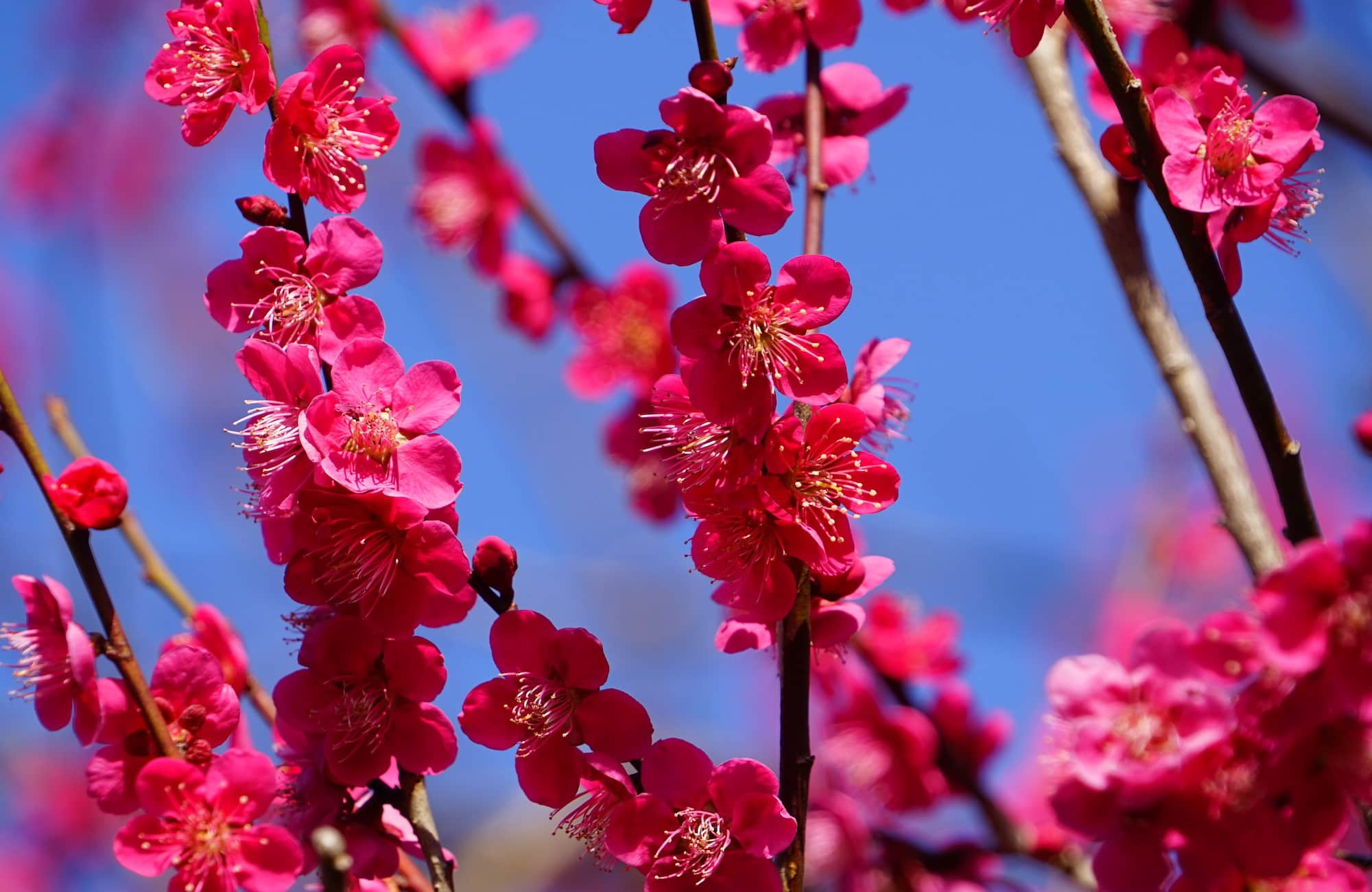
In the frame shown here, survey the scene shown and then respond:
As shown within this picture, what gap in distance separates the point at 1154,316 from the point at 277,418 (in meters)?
1.38

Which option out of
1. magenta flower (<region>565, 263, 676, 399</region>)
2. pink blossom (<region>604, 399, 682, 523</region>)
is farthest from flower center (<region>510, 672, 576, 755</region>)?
magenta flower (<region>565, 263, 676, 399</region>)

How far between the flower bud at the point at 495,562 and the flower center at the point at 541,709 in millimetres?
112

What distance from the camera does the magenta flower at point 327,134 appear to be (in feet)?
4.51

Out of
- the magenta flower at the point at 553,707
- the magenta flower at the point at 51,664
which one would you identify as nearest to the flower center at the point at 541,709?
the magenta flower at the point at 553,707

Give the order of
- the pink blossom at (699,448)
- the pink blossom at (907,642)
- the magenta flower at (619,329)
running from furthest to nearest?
the magenta flower at (619,329)
the pink blossom at (907,642)
the pink blossom at (699,448)

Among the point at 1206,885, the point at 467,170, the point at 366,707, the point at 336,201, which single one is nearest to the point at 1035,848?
the point at 1206,885

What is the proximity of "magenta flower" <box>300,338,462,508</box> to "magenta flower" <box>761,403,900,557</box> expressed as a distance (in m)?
0.34

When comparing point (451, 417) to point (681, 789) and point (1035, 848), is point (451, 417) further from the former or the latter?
point (1035, 848)

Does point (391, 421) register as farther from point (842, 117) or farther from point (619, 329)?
point (619, 329)

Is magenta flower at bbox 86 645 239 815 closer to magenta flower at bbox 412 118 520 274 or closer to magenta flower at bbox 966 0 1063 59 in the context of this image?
magenta flower at bbox 966 0 1063 59

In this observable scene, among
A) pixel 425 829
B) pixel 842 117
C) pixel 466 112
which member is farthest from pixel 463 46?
pixel 425 829

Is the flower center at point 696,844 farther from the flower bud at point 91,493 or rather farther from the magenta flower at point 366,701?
the flower bud at point 91,493

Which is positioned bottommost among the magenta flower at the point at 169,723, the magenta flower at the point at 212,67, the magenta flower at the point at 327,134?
the magenta flower at the point at 169,723

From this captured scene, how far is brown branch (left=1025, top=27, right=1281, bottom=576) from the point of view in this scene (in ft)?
5.49
